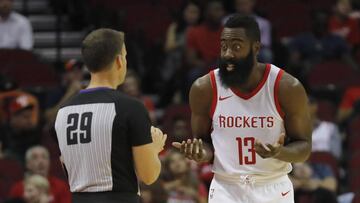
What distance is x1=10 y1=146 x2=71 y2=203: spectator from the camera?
8852 millimetres

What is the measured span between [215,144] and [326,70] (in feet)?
21.8

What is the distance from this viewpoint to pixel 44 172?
9102mm

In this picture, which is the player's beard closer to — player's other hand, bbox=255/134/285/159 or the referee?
player's other hand, bbox=255/134/285/159

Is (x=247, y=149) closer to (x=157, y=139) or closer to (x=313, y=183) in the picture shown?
(x=157, y=139)

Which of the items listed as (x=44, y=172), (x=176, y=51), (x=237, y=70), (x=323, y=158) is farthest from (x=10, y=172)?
(x=237, y=70)

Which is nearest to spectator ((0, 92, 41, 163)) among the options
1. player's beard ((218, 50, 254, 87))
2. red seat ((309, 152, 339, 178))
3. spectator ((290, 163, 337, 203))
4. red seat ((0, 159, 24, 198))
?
red seat ((0, 159, 24, 198))

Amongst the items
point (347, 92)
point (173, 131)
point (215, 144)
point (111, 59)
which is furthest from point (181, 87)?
point (111, 59)

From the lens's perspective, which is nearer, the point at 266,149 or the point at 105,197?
the point at 105,197

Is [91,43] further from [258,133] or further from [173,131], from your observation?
[173,131]

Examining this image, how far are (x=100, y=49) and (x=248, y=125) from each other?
123cm

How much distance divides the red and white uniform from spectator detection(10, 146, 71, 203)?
3.42m

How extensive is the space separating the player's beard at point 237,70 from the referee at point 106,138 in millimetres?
855

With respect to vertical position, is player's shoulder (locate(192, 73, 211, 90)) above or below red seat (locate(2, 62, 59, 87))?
above

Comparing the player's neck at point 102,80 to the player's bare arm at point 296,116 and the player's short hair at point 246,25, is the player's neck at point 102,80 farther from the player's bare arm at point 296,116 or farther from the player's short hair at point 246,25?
the player's bare arm at point 296,116
